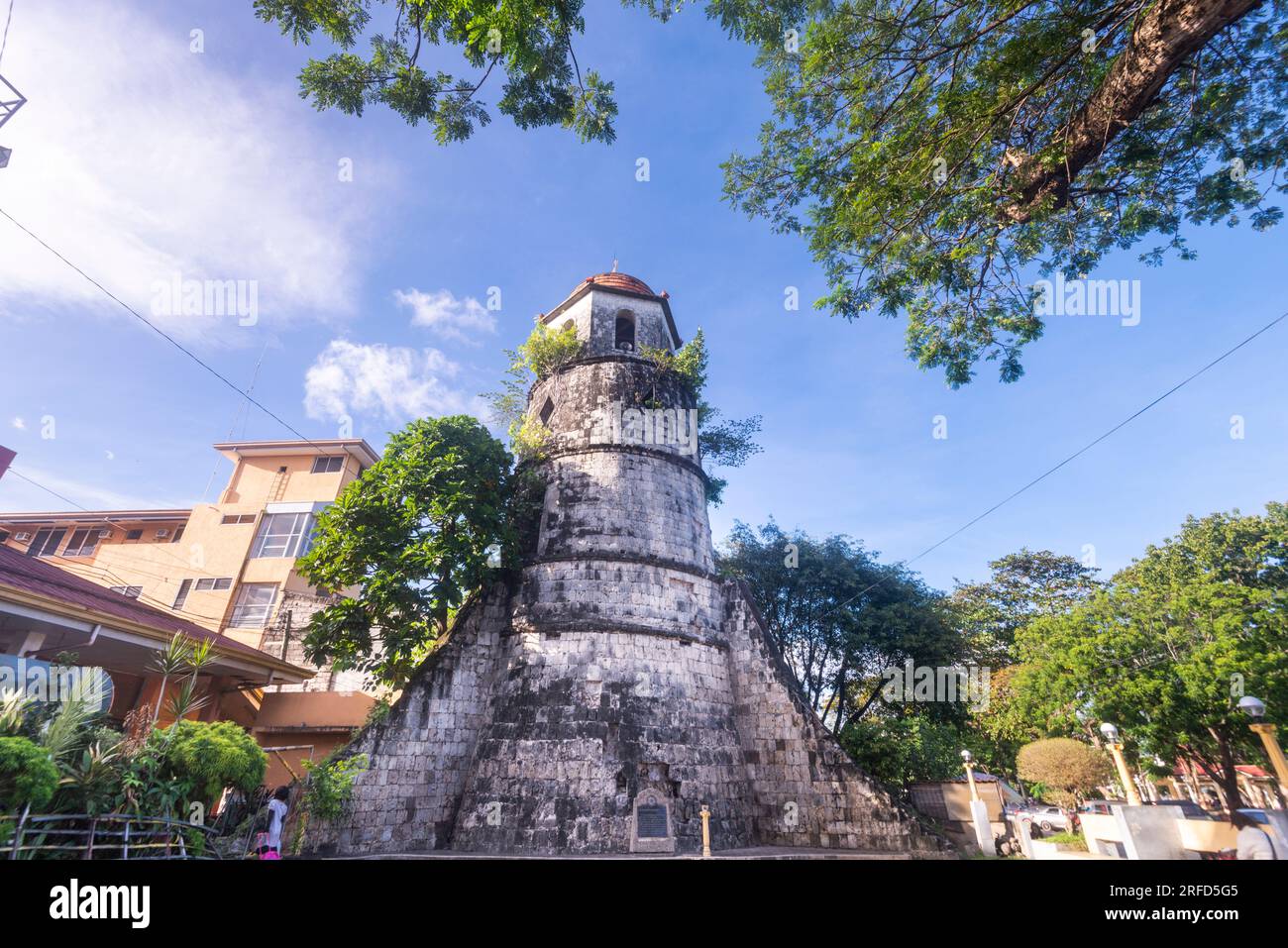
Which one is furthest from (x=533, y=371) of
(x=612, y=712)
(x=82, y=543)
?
(x=82, y=543)

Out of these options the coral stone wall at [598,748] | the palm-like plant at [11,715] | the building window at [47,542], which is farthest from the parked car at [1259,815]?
the building window at [47,542]

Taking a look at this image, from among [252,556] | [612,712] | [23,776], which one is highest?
[252,556]

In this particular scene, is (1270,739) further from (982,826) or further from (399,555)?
(399,555)

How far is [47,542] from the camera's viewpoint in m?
23.3

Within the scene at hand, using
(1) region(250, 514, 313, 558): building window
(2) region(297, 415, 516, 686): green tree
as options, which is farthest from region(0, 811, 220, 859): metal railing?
(1) region(250, 514, 313, 558): building window

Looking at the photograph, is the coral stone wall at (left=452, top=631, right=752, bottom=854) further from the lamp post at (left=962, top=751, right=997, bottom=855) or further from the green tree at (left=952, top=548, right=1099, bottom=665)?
the green tree at (left=952, top=548, right=1099, bottom=665)

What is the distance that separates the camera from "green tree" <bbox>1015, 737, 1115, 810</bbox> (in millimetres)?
14055

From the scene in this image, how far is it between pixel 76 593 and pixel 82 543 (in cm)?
1890

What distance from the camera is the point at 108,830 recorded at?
206 inches

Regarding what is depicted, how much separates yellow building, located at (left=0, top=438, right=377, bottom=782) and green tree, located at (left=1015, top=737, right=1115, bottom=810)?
63.3 feet

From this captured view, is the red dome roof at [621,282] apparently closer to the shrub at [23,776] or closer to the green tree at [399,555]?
the green tree at [399,555]

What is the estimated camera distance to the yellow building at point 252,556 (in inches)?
613
